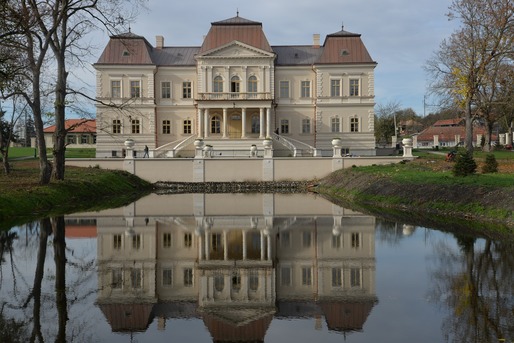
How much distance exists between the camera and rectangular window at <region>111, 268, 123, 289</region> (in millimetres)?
8291

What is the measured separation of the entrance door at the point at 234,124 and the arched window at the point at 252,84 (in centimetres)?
251

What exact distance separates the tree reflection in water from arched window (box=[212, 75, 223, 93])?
39249 millimetres

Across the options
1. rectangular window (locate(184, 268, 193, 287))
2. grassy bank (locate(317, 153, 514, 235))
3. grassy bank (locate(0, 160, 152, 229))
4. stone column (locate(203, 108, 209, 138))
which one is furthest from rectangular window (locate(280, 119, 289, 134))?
rectangular window (locate(184, 268, 193, 287))

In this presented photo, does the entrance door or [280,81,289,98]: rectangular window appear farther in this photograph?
[280,81,289,98]: rectangular window

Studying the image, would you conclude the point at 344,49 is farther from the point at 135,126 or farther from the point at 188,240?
the point at 188,240

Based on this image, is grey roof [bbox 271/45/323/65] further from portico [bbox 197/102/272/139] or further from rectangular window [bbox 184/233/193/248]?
rectangular window [bbox 184/233/193/248]

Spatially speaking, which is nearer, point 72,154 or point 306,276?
point 306,276

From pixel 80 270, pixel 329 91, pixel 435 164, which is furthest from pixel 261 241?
pixel 329 91

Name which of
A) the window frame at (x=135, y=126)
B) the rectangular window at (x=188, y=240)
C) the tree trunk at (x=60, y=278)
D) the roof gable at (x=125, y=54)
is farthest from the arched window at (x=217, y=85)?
the rectangular window at (x=188, y=240)

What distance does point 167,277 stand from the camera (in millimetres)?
8875

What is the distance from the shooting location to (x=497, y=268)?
29.9 feet

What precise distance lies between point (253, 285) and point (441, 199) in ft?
41.3

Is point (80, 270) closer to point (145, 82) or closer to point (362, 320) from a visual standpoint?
point (362, 320)

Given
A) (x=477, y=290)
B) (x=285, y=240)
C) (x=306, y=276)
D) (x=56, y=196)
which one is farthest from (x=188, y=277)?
(x=56, y=196)
